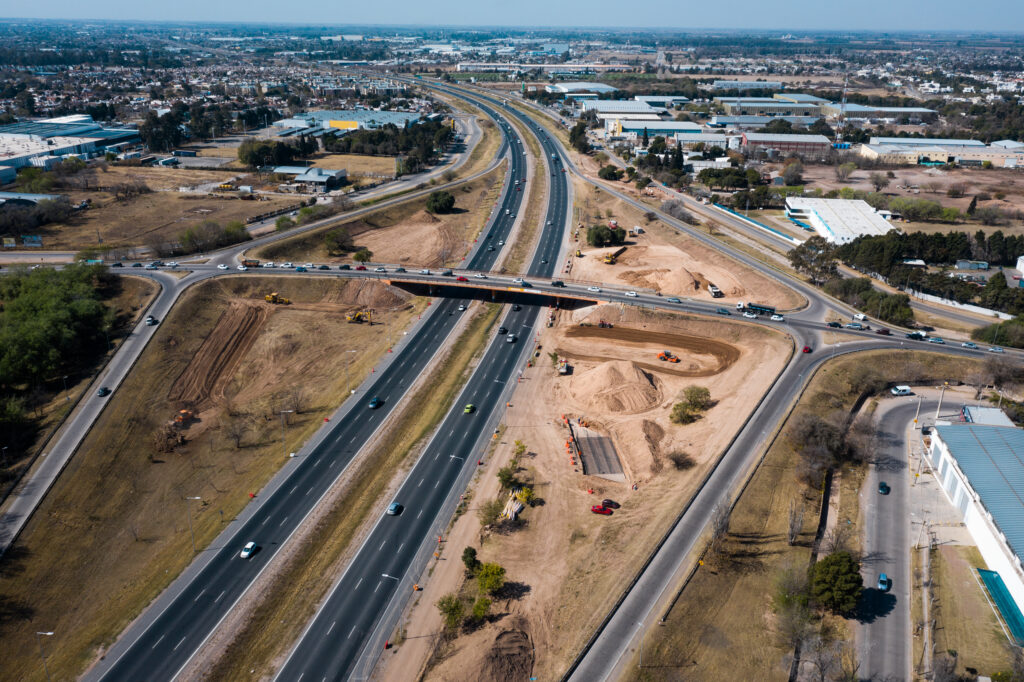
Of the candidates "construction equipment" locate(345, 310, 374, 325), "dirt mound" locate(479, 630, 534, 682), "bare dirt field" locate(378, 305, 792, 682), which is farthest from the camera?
"construction equipment" locate(345, 310, 374, 325)

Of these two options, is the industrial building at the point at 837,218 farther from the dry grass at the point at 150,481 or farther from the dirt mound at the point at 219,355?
the dirt mound at the point at 219,355

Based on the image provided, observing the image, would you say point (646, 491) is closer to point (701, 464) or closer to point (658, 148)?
point (701, 464)

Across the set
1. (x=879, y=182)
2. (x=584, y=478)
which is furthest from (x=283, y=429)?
(x=879, y=182)

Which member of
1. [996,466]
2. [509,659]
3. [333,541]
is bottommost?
[509,659]

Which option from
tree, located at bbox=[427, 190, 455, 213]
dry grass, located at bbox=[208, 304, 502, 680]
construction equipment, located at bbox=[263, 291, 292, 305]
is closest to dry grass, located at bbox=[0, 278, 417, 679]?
construction equipment, located at bbox=[263, 291, 292, 305]

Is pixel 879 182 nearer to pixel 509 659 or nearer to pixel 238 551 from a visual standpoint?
pixel 509 659

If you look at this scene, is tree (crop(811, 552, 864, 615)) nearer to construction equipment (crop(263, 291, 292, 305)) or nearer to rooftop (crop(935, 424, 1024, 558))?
rooftop (crop(935, 424, 1024, 558))
